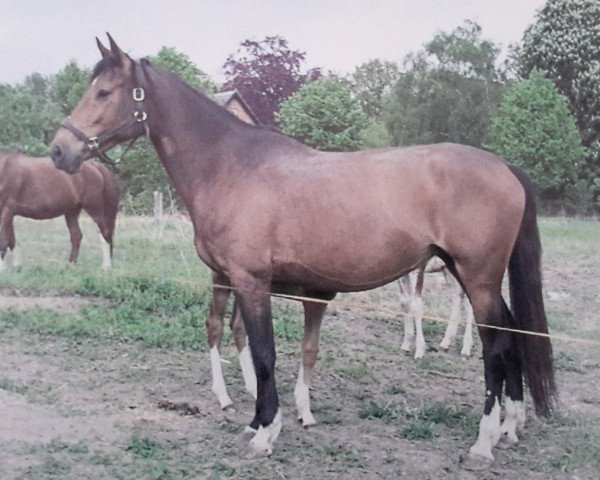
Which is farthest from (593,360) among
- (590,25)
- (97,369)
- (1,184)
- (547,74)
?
(590,25)

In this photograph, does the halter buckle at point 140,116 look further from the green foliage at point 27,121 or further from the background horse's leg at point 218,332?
the green foliage at point 27,121

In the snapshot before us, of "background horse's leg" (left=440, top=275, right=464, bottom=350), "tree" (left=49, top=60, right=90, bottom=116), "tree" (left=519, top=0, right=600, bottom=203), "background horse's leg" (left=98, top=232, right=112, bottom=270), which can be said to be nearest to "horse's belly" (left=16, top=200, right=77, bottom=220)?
Result: "background horse's leg" (left=98, top=232, right=112, bottom=270)

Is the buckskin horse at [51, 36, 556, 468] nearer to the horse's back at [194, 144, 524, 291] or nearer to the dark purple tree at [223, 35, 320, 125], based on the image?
the horse's back at [194, 144, 524, 291]

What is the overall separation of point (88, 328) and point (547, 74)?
19862mm

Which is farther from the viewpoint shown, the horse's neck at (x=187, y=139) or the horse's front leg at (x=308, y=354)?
the horse's front leg at (x=308, y=354)

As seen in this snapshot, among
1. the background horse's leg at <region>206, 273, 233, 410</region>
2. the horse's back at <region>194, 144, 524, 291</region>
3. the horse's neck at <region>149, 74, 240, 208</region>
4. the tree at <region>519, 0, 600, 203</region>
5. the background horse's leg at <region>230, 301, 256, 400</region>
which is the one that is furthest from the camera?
the tree at <region>519, 0, 600, 203</region>

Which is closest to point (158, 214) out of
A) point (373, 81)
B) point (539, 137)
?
point (539, 137)

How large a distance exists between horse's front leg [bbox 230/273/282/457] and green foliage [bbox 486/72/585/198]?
1222 cm

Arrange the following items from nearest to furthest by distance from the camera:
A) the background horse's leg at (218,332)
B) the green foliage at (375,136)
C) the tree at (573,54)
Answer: the background horse's leg at (218,332)
the green foliage at (375,136)
the tree at (573,54)

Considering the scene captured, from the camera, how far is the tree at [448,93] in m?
17.1

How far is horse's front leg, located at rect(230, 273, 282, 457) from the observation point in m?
3.92

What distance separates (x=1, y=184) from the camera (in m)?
9.84

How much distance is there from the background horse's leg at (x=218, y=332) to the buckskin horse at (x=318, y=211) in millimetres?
515

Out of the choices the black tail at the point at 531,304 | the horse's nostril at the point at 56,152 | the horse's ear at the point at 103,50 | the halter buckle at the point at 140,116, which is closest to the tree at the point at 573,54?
the black tail at the point at 531,304
